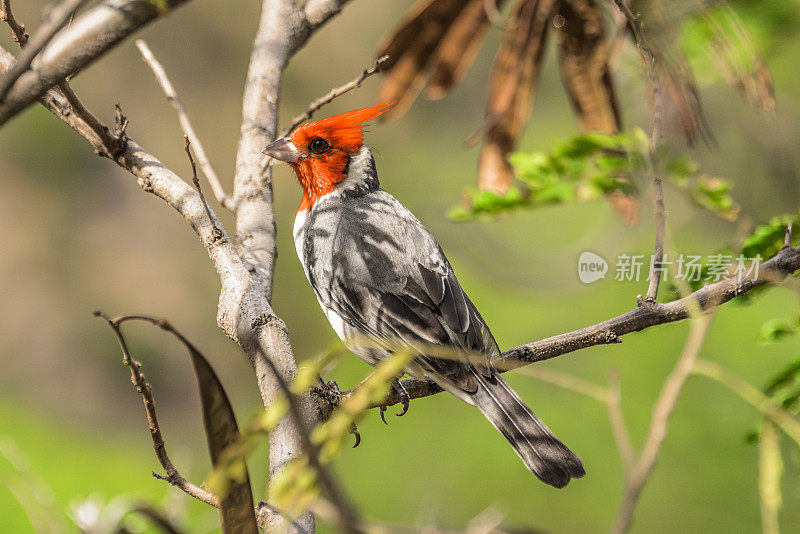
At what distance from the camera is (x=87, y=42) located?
1048 mm

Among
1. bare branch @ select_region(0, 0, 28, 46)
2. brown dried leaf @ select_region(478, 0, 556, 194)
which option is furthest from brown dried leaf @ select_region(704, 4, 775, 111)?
bare branch @ select_region(0, 0, 28, 46)

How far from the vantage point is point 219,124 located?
8.92m

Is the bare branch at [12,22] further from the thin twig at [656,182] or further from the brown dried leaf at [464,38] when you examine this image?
the brown dried leaf at [464,38]

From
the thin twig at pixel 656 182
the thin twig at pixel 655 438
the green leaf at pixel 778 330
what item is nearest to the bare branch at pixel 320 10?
the thin twig at pixel 656 182

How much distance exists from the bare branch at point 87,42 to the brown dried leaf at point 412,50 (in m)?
1.83

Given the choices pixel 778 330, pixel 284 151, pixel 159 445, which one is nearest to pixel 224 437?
pixel 159 445

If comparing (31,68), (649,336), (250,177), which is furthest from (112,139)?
(649,336)

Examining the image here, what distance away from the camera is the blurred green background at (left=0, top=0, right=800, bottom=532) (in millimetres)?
4441

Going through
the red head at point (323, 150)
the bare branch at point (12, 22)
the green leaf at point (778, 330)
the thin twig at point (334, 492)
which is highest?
the bare branch at point (12, 22)

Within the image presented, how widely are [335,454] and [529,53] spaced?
2.32 metres

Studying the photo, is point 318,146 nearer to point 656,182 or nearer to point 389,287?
point 389,287

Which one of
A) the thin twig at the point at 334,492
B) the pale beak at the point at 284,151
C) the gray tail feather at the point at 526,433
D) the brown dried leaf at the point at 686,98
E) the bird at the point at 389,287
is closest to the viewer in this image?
the thin twig at the point at 334,492

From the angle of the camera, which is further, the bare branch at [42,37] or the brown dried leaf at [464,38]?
the brown dried leaf at [464,38]

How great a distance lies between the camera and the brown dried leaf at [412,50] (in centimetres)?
285
